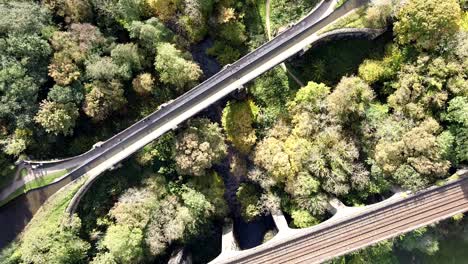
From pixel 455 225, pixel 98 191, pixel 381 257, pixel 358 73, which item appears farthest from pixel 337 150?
pixel 98 191

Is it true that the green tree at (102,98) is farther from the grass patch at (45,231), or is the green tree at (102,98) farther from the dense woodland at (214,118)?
the grass patch at (45,231)

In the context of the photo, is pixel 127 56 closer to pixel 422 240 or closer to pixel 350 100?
pixel 350 100

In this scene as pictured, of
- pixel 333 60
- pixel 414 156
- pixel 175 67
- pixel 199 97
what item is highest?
pixel 175 67

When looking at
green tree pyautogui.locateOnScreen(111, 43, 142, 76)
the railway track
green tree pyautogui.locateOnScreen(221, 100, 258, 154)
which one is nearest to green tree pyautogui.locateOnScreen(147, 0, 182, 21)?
green tree pyautogui.locateOnScreen(111, 43, 142, 76)

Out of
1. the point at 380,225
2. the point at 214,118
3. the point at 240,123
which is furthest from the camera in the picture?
the point at 214,118

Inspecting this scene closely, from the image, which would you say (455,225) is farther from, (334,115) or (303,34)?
(303,34)

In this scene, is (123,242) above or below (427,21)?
below

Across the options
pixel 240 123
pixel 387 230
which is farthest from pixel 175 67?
pixel 387 230
